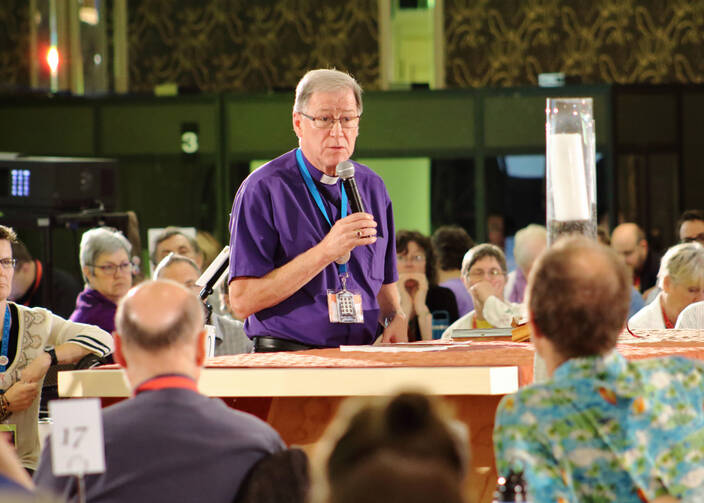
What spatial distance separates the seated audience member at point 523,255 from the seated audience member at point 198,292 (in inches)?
75.7

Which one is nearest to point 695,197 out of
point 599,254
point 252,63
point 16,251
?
point 252,63

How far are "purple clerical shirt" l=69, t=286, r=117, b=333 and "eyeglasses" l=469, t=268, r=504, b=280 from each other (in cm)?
181

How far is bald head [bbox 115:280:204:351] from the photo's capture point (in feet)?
7.07

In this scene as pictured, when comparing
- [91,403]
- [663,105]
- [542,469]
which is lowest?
[542,469]

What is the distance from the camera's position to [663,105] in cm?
997

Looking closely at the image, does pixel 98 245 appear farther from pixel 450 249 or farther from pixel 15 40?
pixel 15 40

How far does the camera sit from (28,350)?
14.0 ft

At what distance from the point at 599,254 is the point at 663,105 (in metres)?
8.22

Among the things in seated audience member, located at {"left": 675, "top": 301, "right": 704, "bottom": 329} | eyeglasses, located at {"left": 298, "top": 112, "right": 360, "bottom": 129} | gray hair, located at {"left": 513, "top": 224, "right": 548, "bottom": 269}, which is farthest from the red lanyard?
gray hair, located at {"left": 513, "top": 224, "right": 548, "bottom": 269}

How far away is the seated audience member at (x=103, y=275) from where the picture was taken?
18.9 ft

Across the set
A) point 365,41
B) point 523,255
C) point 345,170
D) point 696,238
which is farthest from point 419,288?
point 365,41

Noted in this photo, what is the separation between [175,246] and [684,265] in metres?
2.88

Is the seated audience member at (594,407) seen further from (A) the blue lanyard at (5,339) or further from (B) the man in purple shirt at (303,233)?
(A) the blue lanyard at (5,339)

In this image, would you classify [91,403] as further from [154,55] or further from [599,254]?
[154,55]
